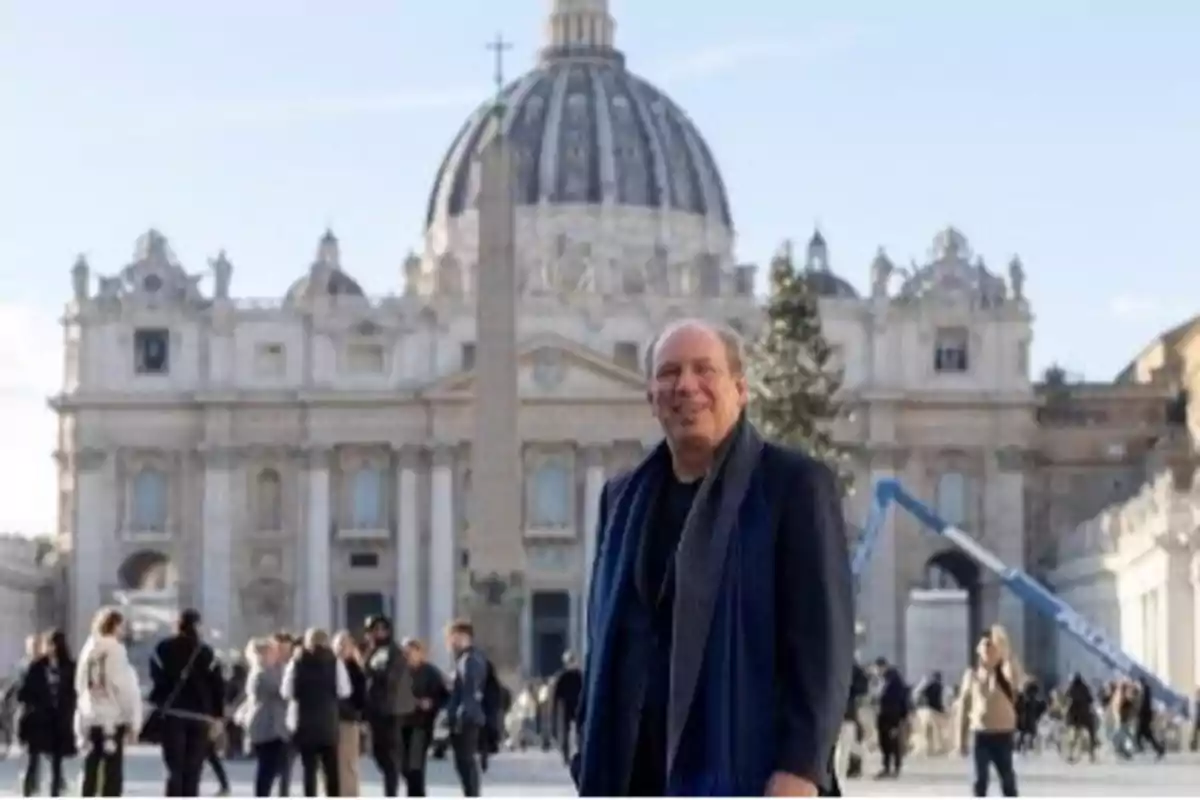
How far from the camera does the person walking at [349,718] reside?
1833cm

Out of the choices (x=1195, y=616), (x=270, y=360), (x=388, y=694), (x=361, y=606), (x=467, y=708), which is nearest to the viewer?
(x=388, y=694)

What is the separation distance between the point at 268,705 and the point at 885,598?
7302 centimetres

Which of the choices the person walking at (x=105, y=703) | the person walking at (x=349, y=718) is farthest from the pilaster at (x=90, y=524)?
the person walking at (x=105, y=703)

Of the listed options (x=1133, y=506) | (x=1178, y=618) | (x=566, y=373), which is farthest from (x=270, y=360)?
(x=1178, y=618)

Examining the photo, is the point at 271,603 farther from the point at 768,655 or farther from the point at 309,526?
the point at 768,655

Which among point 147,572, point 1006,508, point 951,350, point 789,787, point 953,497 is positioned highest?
point 951,350

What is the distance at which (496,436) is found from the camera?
3462 centimetres

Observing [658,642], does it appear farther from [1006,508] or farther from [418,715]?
[1006,508]

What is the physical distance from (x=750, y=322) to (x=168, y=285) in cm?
1830

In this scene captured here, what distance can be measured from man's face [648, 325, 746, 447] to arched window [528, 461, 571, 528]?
8544 centimetres

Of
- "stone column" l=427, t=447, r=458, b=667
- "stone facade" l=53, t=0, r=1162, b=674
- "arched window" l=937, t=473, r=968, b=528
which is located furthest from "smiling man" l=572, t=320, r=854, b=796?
"arched window" l=937, t=473, r=968, b=528

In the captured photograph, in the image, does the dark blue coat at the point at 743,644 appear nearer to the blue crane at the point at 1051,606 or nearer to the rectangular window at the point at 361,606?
the blue crane at the point at 1051,606

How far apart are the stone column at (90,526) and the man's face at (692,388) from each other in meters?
86.0

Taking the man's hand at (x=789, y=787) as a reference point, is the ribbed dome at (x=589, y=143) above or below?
above
